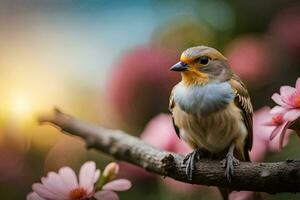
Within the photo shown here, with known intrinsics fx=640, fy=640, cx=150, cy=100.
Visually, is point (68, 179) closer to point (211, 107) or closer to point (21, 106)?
point (211, 107)

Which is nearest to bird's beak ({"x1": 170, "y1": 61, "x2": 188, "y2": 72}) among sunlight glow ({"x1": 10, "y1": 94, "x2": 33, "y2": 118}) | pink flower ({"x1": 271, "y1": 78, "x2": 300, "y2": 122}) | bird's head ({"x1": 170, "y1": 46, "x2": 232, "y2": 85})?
bird's head ({"x1": 170, "y1": 46, "x2": 232, "y2": 85})

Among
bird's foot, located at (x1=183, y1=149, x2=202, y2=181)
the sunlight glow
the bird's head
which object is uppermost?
the sunlight glow

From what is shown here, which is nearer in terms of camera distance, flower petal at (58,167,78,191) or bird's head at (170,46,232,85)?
flower petal at (58,167,78,191)

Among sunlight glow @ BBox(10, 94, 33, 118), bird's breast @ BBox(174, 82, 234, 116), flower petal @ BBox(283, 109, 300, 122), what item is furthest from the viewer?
sunlight glow @ BBox(10, 94, 33, 118)

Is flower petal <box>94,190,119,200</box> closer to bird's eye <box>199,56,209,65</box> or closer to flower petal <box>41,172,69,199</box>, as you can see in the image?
flower petal <box>41,172,69,199</box>

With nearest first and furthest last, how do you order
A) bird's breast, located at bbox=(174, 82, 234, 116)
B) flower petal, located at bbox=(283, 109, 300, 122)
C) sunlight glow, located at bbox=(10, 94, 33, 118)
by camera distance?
1. flower petal, located at bbox=(283, 109, 300, 122)
2. bird's breast, located at bbox=(174, 82, 234, 116)
3. sunlight glow, located at bbox=(10, 94, 33, 118)

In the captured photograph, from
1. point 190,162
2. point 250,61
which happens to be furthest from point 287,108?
point 250,61

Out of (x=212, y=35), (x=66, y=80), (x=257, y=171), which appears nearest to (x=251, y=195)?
(x=257, y=171)

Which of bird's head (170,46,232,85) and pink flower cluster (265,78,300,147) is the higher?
bird's head (170,46,232,85)
